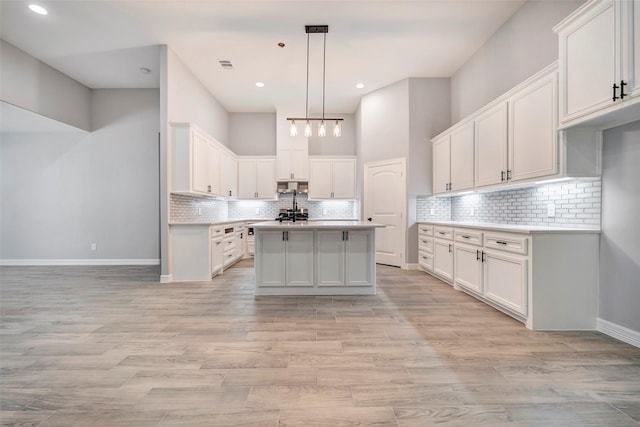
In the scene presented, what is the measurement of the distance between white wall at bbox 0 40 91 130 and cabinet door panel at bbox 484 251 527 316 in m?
7.20

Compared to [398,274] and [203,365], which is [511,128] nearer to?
[398,274]

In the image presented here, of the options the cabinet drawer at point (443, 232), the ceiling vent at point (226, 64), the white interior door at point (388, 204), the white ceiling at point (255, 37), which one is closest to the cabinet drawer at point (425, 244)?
the cabinet drawer at point (443, 232)

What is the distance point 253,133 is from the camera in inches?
311

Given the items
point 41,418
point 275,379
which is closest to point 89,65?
point 41,418

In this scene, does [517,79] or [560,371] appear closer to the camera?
[560,371]

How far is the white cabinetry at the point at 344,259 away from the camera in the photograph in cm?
Result: 387

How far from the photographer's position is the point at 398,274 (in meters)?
5.20

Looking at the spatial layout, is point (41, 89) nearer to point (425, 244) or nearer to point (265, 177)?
point (265, 177)

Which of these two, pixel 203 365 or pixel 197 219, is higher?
pixel 197 219

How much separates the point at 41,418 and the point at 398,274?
15.3 ft

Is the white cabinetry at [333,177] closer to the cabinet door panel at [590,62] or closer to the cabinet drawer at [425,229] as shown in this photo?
the cabinet drawer at [425,229]

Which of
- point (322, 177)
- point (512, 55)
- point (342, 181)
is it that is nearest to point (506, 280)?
point (512, 55)

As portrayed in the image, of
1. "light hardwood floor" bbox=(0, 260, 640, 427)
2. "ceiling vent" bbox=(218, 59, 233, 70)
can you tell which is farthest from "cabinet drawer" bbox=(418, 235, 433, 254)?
"ceiling vent" bbox=(218, 59, 233, 70)

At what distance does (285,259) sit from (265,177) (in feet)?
13.5
